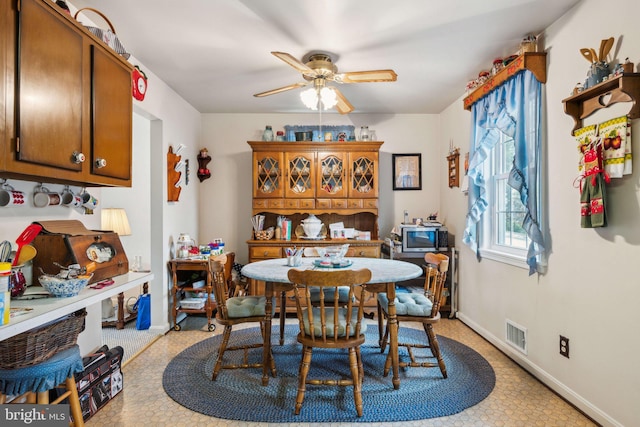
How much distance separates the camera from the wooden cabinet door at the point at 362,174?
176 inches

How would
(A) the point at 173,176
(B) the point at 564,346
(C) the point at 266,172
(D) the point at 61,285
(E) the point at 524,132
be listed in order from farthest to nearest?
(C) the point at 266,172, (A) the point at 173,176, (E) the point at 524,132, (B) the point at 564,346, (D) the point at 61,285

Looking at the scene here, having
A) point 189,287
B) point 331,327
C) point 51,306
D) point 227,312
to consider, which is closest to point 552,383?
point 331,327

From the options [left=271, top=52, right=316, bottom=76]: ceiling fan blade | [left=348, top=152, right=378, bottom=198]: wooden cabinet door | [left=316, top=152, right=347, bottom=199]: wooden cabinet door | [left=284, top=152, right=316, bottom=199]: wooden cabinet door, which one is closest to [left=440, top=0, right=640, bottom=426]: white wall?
[left=271, top=52, right=316, bottom=76]: ceiling fan blade

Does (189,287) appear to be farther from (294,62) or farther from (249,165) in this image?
(294,62)

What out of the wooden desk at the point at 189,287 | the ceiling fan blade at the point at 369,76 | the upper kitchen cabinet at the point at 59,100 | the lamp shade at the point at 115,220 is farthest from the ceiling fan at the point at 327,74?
the lamp shade at the point at 115,220

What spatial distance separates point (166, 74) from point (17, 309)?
269cm

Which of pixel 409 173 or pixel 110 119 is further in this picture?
pixel 409 173

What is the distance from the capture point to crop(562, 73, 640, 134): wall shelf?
182 centimetres

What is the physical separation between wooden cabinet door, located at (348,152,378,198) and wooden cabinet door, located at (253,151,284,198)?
86 centimetres

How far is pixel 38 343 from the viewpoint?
155 cm

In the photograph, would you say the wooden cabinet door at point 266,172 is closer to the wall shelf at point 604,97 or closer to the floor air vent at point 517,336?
the floor air vent at point 517,336

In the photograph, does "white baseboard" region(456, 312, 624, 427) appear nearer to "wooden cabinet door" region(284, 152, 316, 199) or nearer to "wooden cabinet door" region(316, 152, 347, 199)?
"wooden cabinet door" region(316, 152, 347, 199)

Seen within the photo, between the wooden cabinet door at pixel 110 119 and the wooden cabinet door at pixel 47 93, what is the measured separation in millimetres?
100

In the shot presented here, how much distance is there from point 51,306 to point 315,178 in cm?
331
